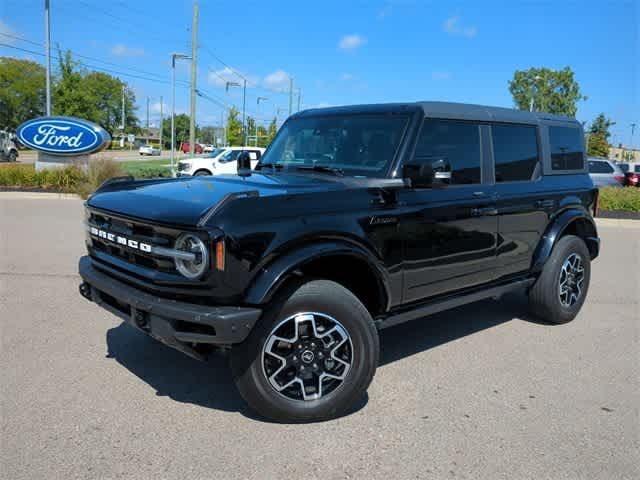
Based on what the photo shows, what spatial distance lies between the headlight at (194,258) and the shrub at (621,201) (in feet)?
53.0

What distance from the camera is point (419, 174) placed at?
3.73 metres

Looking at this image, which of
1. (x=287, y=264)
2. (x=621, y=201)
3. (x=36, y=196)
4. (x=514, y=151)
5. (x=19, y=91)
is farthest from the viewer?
(x=19, y=91)

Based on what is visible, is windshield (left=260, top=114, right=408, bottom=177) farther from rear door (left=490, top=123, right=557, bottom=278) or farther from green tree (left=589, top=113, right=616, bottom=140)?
green tree (left=589, top=113, right=616, bottom=140)

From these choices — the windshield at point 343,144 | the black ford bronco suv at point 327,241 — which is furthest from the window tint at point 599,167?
the windshield at point 343,144

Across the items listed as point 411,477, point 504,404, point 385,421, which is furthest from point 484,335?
point 411,477

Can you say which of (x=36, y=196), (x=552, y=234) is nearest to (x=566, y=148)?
(x=552, y=234)

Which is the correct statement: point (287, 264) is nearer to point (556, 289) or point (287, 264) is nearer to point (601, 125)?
point (556, 289)

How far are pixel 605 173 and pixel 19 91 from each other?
73.9 m

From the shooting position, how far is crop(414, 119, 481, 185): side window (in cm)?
418

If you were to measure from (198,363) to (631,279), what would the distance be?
6.57 m

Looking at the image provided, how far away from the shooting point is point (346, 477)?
2.90 metres

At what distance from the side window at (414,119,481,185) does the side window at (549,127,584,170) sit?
1.35m

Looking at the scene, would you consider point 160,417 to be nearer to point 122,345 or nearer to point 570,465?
point 122,345

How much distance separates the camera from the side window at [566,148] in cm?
555
